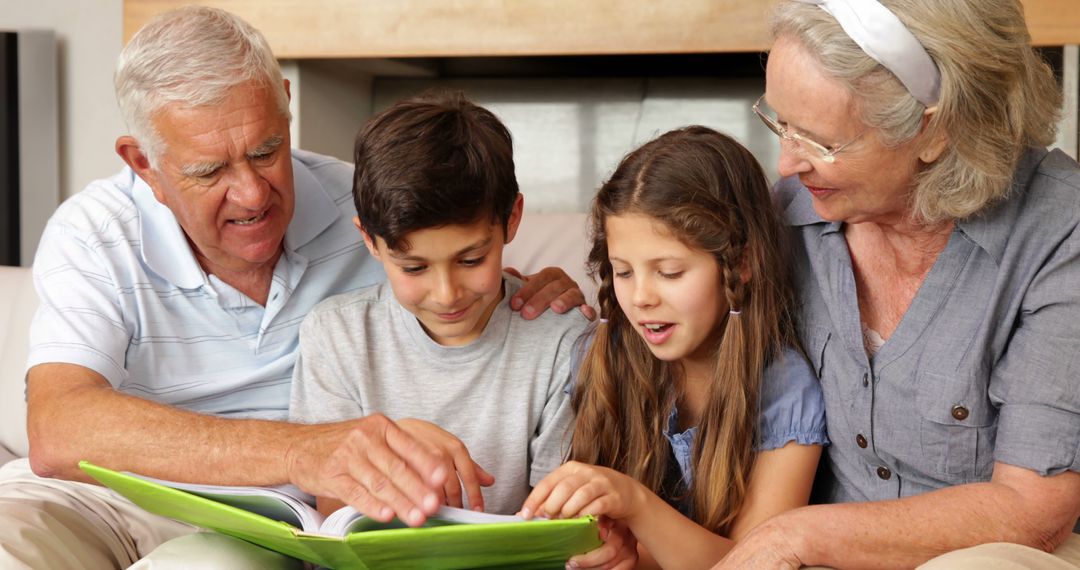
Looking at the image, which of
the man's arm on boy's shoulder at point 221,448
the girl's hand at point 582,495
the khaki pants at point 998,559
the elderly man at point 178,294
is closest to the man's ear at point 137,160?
the elderly man at point 178,294

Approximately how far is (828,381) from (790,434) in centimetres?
9

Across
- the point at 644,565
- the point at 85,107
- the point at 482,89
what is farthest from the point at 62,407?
the point at 85,107

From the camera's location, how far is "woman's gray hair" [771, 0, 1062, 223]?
4.31 feet

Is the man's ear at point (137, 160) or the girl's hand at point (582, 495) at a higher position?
the man's ear at point (137, 160)

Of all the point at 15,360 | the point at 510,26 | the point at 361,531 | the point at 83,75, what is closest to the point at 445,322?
the point at 361,531

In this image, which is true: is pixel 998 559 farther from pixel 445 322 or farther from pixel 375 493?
pixel 445 322

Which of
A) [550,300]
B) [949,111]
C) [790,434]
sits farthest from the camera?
[550,300]

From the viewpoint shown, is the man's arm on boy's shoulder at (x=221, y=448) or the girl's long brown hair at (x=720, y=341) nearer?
the man's arm on boy's shoulder at (x=221, y=448)

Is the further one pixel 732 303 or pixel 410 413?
pixel 410 413

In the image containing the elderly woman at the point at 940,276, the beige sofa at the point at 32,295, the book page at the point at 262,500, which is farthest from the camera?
the beige sofa at the point at 32,295

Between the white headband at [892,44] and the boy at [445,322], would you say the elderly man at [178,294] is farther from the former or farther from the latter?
the white headband at [892,44]

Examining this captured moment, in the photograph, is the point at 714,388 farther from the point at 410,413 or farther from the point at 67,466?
the point at 67,466

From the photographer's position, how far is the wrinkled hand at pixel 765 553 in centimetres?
130

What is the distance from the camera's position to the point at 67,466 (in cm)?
158
